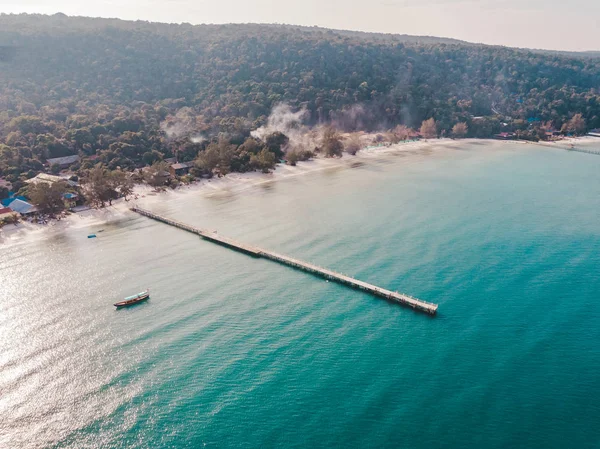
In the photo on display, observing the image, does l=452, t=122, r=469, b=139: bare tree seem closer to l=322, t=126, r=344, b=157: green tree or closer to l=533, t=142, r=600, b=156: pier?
l=533, t=142, r=600, b=156: pier

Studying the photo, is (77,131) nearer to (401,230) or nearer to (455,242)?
(401,230)

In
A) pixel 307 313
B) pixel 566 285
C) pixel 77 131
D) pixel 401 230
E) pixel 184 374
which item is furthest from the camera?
pixel 77 131

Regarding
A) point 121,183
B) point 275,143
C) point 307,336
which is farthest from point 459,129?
point 307,336

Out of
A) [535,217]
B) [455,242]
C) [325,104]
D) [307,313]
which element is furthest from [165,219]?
[325,104]

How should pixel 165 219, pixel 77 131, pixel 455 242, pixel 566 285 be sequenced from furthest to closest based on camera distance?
1. pixel 77 131
2. pixel 165 219
3. pixel 455 242
4. pixel 566 285

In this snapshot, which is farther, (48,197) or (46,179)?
(46,179)

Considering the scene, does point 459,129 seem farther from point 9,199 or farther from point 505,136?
point 9,199
